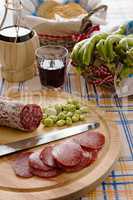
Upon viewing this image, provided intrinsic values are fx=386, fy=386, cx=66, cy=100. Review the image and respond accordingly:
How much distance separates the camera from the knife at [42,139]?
998mm

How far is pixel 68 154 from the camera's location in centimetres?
Answer: 92

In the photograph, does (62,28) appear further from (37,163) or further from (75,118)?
(37,163)

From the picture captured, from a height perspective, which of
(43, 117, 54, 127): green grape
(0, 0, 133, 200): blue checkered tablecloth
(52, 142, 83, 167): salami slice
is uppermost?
(52, 142, 83, 167): salami slice

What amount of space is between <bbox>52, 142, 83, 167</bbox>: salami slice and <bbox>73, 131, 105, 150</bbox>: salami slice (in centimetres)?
4

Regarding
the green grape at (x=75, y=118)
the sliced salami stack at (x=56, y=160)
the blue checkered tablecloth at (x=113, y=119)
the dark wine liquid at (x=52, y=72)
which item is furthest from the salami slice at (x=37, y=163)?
the dark wine liquid at (x=52, y=72)

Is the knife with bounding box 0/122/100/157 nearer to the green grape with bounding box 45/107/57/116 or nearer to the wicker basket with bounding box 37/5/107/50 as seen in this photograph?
the green grape with bounding box 45/107/57/116

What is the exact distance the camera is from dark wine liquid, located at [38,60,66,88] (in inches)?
50.7

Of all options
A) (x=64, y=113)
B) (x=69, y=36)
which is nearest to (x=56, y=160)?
(x=64, y=113)

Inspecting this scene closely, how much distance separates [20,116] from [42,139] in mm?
91

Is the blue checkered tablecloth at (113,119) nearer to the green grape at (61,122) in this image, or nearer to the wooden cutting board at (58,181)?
→ the wooden cutting board at (58,181)

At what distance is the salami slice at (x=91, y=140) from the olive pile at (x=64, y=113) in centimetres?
9

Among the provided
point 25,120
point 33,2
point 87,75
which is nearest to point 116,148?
point 25,120

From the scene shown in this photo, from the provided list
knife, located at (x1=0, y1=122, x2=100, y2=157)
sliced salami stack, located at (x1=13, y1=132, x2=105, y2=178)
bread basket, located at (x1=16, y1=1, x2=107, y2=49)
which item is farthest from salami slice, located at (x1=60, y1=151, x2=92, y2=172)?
bread basket, located at (x1=16, y1=1, x2=107, y2=49)

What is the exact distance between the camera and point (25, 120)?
107 centimetres
